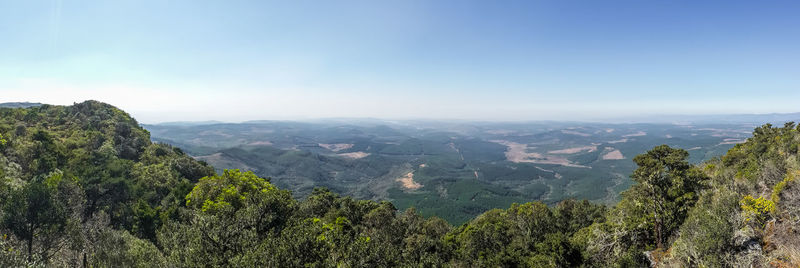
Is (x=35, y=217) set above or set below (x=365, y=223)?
above

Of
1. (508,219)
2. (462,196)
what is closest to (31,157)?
(508,219)

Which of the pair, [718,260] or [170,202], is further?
[170,202]

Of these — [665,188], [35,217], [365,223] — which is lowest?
[365,223]

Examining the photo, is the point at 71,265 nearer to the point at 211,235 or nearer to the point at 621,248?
the point at 211,235

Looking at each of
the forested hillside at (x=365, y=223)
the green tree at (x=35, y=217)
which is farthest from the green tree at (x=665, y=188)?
the green tree at (x=35, y=217)

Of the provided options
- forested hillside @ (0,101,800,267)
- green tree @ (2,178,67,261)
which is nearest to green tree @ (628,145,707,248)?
forested hillside @ (0,101,800,267)

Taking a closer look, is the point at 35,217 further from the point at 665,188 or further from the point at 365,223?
the point at 665,188

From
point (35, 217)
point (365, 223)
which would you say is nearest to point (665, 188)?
point (365, 223)

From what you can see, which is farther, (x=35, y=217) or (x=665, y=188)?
(x=665, y=188)
